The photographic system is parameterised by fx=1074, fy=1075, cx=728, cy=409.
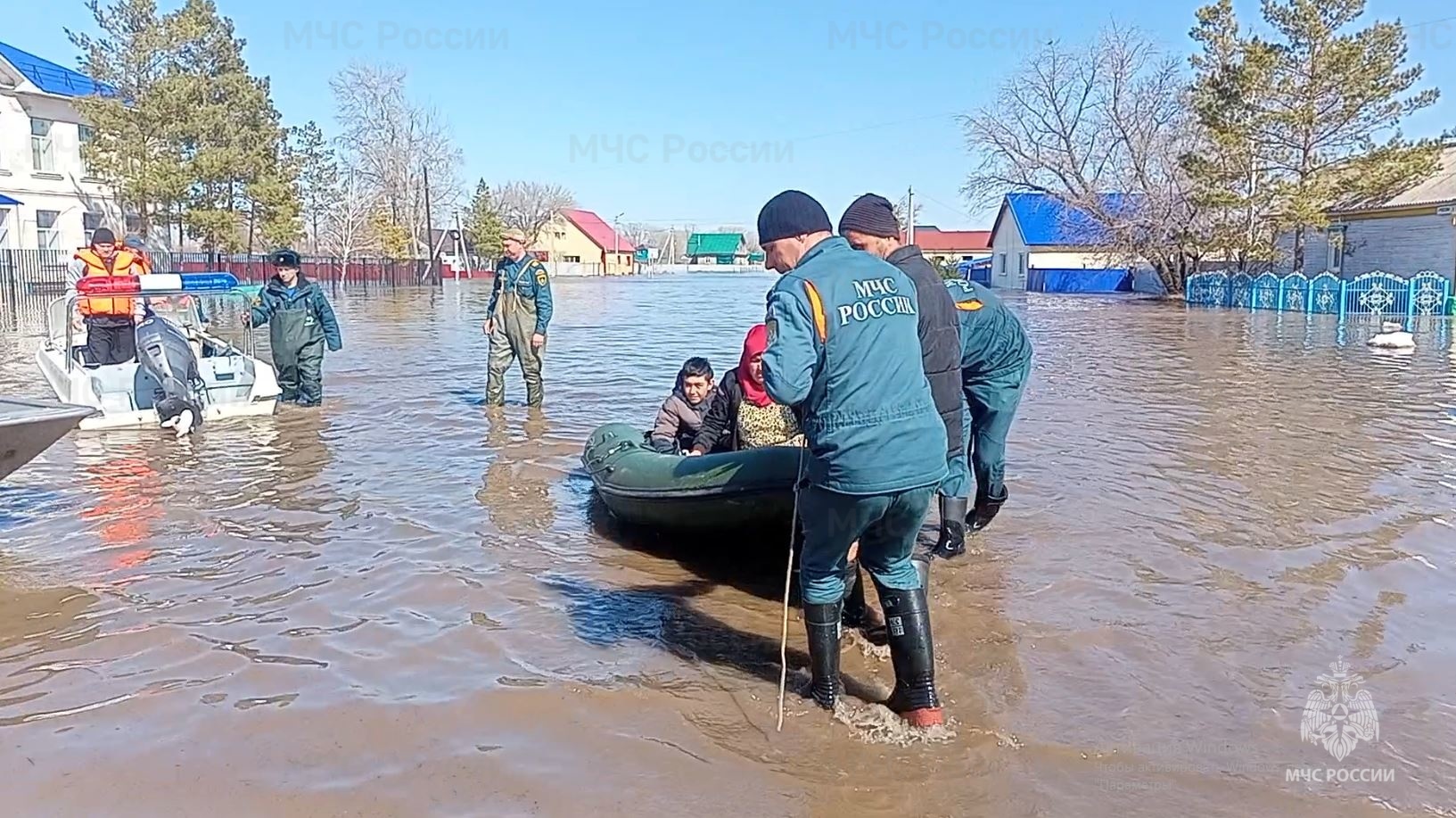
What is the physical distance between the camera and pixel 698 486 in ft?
17.1

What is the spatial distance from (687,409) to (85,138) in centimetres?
3504

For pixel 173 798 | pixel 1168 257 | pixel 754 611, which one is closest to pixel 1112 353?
pixel 754 611

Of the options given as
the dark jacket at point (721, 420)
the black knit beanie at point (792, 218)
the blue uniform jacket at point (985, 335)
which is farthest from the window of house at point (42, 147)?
the black knit beanie at point (792, 218)

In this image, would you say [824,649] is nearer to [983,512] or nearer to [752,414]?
[752,414]

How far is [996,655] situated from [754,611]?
115cm

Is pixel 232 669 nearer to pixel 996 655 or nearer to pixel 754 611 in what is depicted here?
pixel 754 611

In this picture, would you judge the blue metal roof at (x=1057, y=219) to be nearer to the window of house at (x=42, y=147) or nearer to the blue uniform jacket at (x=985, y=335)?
the window of house at (x=42, y=147)

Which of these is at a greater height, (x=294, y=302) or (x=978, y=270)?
(x=978, y=270)

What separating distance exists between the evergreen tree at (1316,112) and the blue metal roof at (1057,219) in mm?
7333

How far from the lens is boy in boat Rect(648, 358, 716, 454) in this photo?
635 centimetres

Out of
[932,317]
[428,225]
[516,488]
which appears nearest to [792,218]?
[932,317]

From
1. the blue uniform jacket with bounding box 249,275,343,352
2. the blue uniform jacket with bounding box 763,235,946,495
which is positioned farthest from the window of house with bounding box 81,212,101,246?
the blue uniform jacket with bounding box 763,235,946,495

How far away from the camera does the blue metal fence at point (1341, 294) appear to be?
83.1ft

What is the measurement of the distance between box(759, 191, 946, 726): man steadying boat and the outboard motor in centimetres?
728
